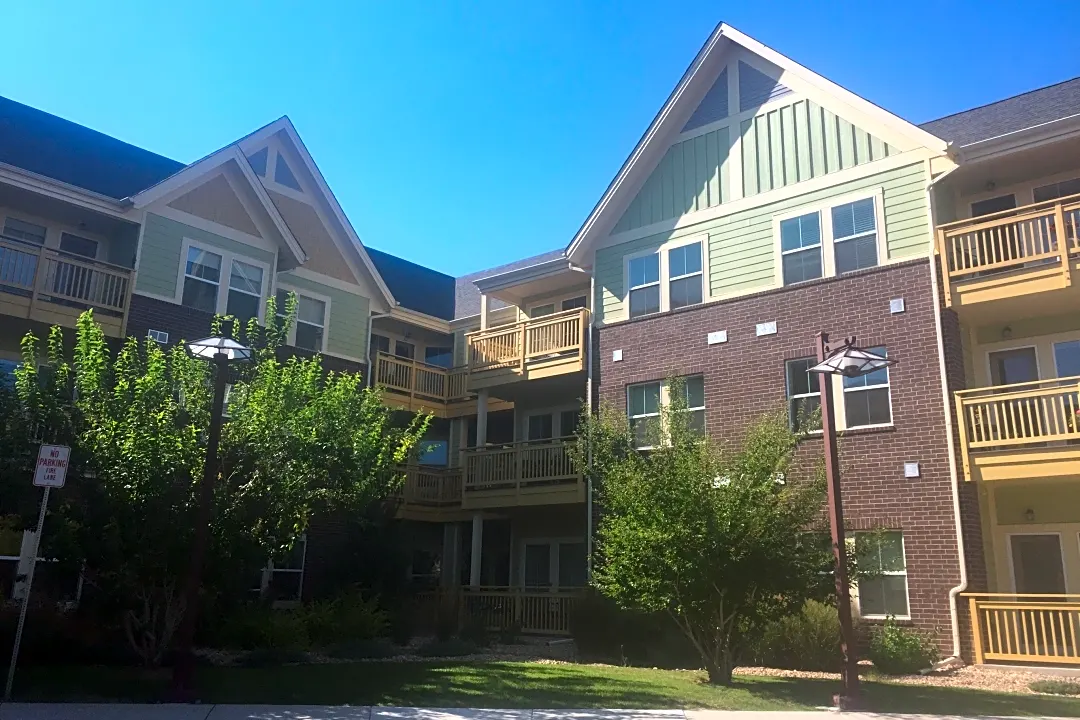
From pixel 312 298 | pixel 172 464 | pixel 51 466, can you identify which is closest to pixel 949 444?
pixel 172 464

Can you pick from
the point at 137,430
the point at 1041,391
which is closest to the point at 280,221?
the point at 137,430

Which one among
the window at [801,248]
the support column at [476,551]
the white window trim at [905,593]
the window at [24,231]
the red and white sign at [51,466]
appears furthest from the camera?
the support column at [476,551]

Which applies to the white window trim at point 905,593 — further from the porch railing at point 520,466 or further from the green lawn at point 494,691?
the porch railing at point 520,466

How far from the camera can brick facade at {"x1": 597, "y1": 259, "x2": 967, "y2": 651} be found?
15859 mm

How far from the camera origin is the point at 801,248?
18875mm

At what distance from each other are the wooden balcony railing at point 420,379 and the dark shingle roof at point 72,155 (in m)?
7.51

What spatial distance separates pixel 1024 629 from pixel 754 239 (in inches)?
360

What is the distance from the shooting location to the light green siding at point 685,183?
67.4 feet

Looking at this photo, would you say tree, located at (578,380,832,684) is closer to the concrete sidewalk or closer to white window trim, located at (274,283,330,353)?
Answer: the concrete sidewalk

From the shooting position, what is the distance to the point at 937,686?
13102 millimetres

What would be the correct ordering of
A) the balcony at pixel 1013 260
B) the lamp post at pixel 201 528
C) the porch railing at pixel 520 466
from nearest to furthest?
1. the lamp post at pixel 201 528
2. the balcony at pixel 1013 260
3. the porch railing at pixel 520 466

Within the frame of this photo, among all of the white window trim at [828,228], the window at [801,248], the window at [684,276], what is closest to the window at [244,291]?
the window at [684,276]

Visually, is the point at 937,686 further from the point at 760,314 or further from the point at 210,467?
the point at 210,467

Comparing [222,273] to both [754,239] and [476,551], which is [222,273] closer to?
[476,551]
